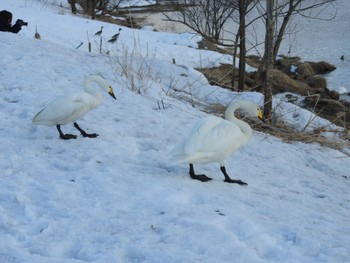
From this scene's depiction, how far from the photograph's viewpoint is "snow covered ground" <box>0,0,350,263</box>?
10.5ft

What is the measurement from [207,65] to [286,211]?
12.8 meters

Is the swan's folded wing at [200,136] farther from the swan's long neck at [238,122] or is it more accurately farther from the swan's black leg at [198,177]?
the swan's black leg at [198,177]

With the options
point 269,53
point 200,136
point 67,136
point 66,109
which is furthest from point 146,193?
point 269,53

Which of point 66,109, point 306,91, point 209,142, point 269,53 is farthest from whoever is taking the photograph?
point 306,91

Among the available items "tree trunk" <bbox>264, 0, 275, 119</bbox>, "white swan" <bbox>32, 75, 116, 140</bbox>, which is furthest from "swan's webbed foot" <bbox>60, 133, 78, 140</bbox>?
"tree trunk" <bbox>264, 0, 275, 119</bbox>

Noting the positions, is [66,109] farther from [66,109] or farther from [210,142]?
[210,142]

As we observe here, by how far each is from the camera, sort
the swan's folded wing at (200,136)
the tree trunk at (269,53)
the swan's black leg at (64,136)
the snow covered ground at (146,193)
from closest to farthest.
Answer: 1. the snow covered ground at (146,193)
2. the swan's folded wing at (200,136)
3. the swan's black leg at (64,136)
4. the tree trunk at (269,53)

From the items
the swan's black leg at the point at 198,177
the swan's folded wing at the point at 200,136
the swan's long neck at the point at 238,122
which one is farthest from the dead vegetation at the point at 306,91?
the swan's folded wing at the point at 200,136

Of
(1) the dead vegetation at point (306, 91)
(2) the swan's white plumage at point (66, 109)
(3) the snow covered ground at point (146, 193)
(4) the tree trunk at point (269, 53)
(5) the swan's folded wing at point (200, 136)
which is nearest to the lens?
(3) the snow covered ground at point (146, 193)

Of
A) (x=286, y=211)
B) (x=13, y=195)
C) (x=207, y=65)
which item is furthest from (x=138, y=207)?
(x=207, y=65)

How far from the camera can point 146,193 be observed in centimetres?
409

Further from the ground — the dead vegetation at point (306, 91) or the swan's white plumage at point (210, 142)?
the swan's white plumage at point (210, 142)

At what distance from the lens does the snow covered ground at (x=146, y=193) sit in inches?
126

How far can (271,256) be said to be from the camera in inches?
126
